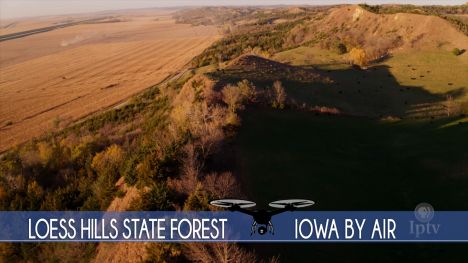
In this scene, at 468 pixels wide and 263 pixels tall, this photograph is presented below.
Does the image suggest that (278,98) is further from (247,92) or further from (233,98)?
(233,98)

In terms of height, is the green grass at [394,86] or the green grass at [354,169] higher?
the green grass at [394,86]

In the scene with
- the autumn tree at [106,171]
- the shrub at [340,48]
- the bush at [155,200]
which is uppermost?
the shrub at [340,48]

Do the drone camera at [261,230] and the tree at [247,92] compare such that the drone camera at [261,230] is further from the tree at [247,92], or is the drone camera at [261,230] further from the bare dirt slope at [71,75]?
the bare dirt slope at [71,75]

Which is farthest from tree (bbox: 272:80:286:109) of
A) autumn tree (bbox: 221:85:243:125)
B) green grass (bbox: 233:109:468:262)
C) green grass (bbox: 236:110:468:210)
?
autumn tree (bbox: 221:85:243:125)

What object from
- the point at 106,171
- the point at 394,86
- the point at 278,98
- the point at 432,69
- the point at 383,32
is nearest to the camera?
the point at 106,171

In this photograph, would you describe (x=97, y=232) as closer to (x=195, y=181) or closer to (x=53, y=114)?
(x=195, y=181)

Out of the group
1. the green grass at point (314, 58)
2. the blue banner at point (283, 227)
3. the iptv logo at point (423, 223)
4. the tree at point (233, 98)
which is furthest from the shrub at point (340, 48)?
the blue banner at point (283, 227)

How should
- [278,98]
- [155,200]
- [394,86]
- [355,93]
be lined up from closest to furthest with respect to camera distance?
[155,200]
[278,98]
[355,93]
[394,86]

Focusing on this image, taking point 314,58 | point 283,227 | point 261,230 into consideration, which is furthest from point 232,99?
point 314,58
